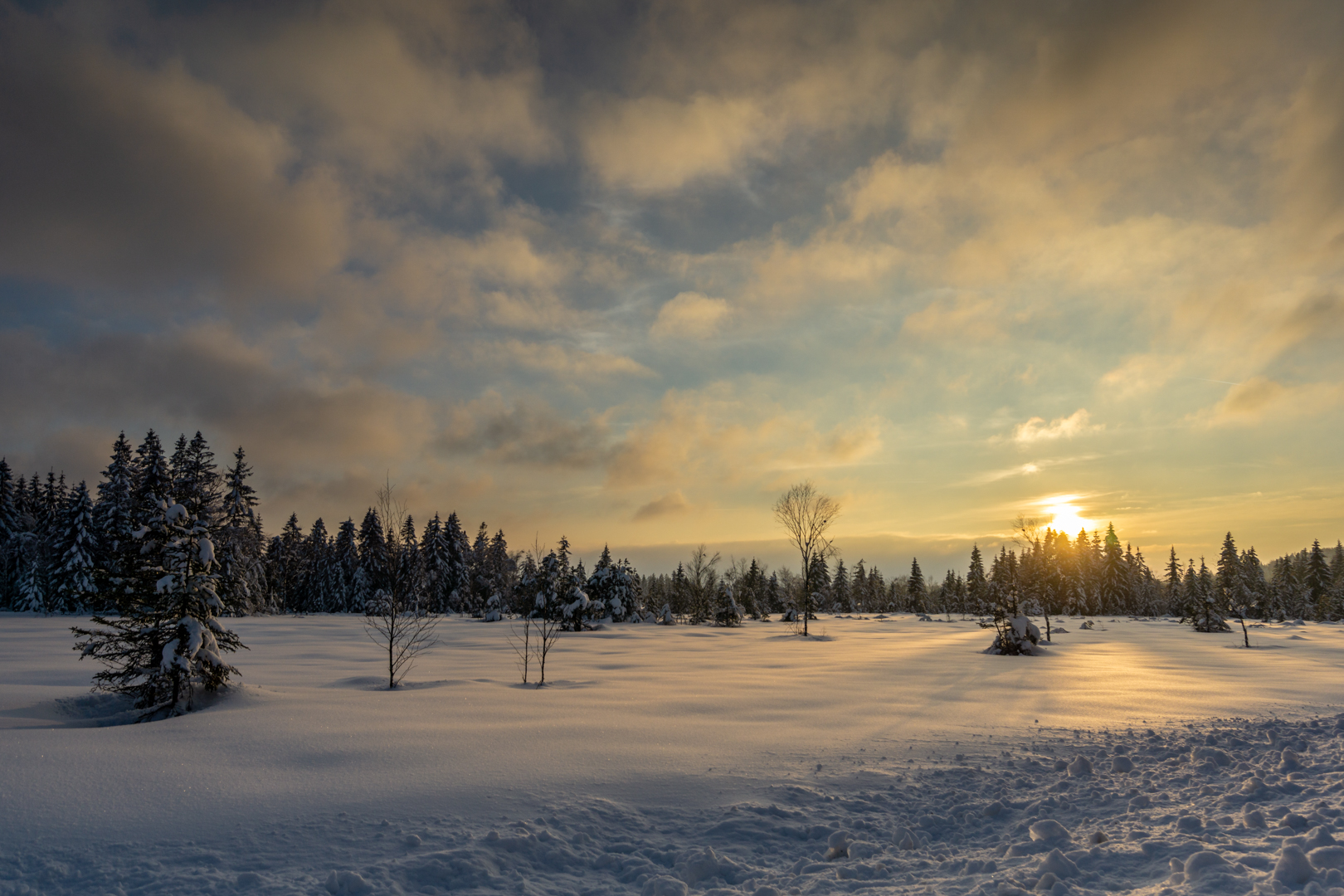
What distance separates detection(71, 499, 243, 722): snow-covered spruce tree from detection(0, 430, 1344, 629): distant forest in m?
0.20

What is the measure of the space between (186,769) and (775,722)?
906 centimetres

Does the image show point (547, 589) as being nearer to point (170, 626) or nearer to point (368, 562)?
point (170, 626)

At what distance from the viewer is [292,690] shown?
14.9 meters

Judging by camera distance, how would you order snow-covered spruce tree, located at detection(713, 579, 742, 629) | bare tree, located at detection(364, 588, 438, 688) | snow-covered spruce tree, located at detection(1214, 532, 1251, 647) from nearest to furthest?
bare tree, located at detection(364, 588, 438, 688) → snow-covered spruce tree, located at detection(713, 579, 742, 629) → snow-covered spruce tree, located at detection(1214, 532, 1251, 647)

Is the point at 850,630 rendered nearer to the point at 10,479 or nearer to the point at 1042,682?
the point at 1042,682

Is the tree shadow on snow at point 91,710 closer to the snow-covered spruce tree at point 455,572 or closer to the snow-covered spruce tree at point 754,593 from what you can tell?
the snow-covered spruce tree at point 754,593

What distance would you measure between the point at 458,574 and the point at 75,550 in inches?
1419

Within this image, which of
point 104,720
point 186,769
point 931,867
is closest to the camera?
point 931,867

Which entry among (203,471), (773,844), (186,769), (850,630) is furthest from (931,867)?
(203,471)

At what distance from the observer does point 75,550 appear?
49.1m

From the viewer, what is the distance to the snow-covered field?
5.30 m

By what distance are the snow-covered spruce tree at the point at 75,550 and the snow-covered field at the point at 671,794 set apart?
45493 mm

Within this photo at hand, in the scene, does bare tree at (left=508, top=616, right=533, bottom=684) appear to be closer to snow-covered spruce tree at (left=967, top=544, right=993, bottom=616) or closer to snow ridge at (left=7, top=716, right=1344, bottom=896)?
snow ridge at (left=7, top=716, right=1344, bottom=896)

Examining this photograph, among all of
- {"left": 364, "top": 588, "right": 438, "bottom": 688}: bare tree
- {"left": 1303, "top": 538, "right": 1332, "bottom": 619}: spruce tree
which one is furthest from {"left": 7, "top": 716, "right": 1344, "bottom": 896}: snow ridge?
{"left": 1303, "top": 538, "right": 1332, "bottom": 619}: spruce tree
